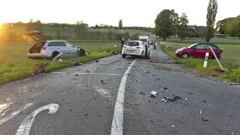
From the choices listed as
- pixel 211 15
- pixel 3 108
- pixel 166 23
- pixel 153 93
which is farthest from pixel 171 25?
pixel 3 108

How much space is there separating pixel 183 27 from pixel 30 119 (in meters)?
147

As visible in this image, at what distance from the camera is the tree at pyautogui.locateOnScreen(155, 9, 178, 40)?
15516 centimetres

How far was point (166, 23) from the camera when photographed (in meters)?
155

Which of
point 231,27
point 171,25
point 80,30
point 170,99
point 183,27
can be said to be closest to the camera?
point 170,99

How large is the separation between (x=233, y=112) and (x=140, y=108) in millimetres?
2018

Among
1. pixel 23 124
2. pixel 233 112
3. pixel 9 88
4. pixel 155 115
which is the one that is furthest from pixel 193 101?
pixel 9 88

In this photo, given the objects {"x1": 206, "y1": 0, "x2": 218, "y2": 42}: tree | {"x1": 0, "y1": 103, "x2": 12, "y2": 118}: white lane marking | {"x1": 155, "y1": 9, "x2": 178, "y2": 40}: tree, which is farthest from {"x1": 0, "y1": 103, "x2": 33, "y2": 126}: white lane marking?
{"x1": 155, "y1": 9, "x2": 178, "y2": 40}: tree

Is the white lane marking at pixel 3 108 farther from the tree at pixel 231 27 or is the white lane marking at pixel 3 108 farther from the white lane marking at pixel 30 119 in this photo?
the tree at pixel 231 27

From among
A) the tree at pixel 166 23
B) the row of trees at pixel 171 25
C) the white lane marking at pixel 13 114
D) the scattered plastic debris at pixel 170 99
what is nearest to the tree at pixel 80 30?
the row of trees at pixel 171 25

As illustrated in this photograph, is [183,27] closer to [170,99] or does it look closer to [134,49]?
[134,49]

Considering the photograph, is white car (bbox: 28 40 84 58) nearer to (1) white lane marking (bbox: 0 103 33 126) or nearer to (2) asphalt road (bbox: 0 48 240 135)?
(2) asphalt road (bbox: 0 48 240 135)

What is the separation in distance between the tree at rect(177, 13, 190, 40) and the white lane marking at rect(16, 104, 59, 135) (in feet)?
464

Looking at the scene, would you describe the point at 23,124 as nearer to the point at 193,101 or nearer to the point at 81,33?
the point at 193,101

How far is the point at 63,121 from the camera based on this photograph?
841 centimetres
